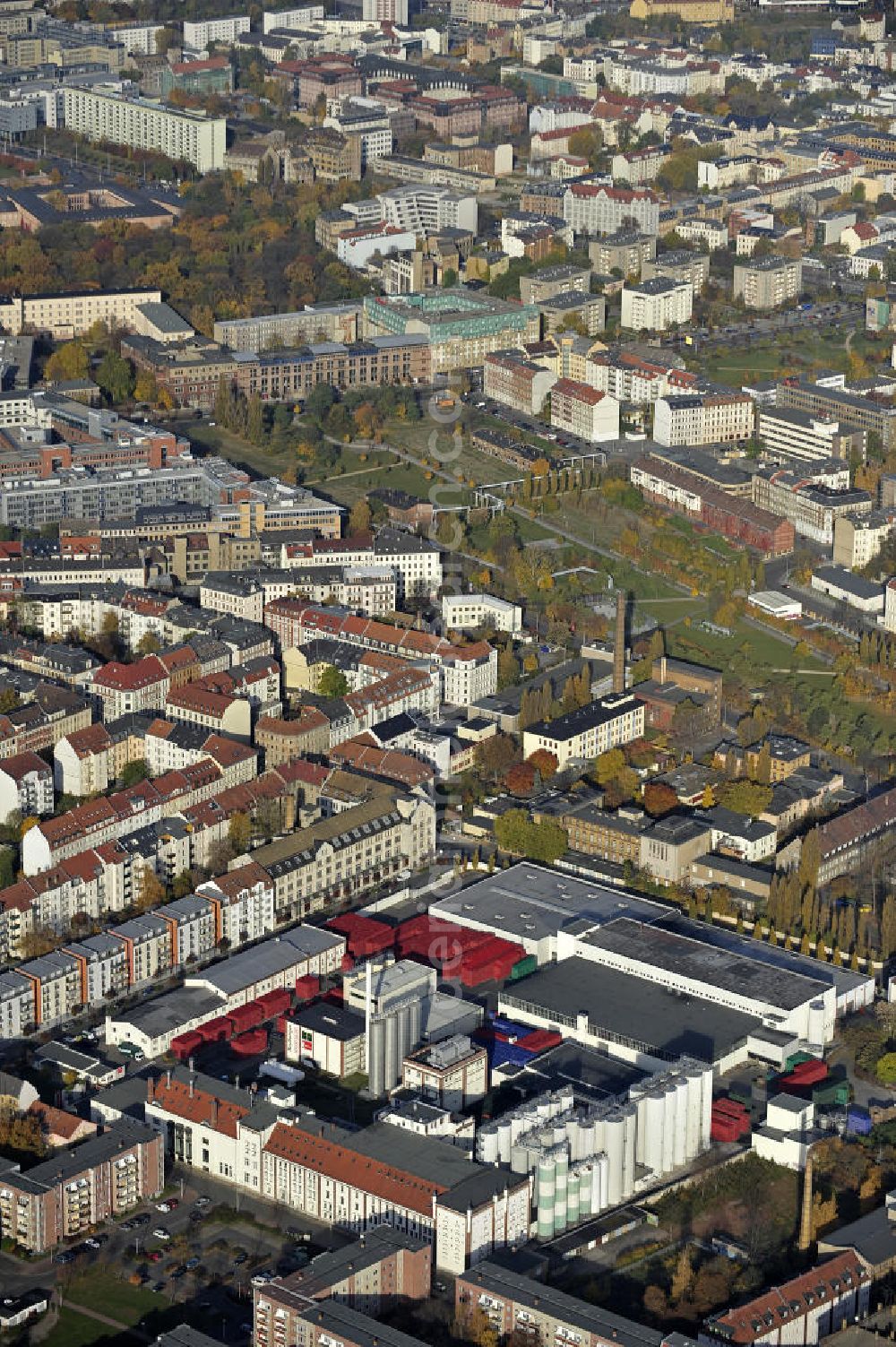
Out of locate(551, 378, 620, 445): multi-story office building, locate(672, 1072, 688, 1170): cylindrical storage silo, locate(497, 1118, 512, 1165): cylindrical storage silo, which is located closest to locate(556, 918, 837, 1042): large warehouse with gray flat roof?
locate(672, 1072, 688, 1170): cylindrical storage silo

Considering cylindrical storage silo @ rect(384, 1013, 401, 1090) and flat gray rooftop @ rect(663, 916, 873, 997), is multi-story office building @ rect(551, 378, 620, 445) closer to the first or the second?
flat gray rooftop @ rect(663, 916, 873, 997)

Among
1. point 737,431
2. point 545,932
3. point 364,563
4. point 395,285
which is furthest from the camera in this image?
point 395,285

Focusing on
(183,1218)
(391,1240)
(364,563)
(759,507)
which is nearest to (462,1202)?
(391,1240)

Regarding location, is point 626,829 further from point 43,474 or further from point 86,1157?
point 43,474

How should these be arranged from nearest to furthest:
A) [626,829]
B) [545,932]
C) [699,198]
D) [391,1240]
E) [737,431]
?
1. [391,1240]
2. [545,932]
3. [626,829]
4. [737,431]
5. [699,198]

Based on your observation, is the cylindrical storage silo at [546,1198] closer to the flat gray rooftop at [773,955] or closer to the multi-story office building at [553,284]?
the flat gray rooftop at [773,955]

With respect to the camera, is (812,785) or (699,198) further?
(699,198)
